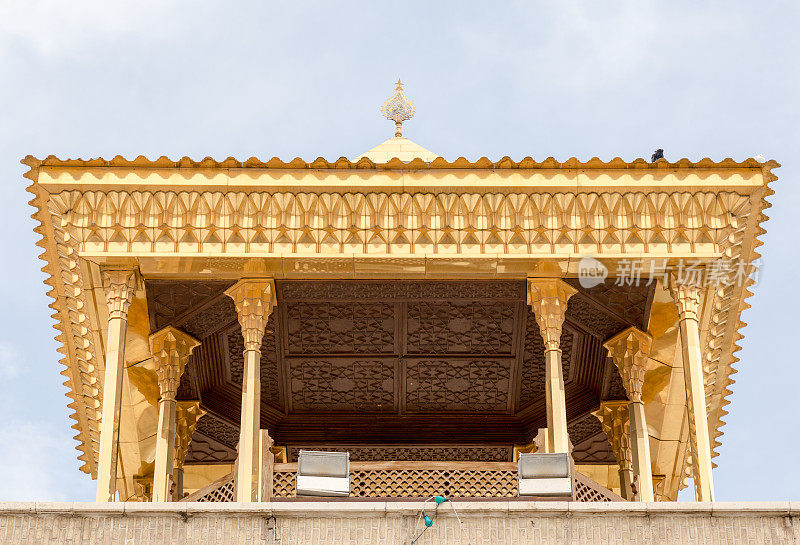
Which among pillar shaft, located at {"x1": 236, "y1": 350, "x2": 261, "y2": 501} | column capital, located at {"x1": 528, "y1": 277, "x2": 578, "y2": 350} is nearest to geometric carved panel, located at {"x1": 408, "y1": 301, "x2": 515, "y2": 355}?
column capital, located at {"x1": 528, "y1": 277, "x2": 578, "y2": 350}

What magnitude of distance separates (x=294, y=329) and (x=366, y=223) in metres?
2.29

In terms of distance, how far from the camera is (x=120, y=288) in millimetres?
14891

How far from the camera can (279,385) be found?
17.8 metres

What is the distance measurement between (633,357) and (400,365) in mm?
2676

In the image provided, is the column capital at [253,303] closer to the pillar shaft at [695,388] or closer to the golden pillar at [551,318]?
the golden pillar at [551,318]

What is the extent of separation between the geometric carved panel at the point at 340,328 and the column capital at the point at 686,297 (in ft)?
9.92

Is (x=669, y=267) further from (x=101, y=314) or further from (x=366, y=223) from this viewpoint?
(x=101, y=314)

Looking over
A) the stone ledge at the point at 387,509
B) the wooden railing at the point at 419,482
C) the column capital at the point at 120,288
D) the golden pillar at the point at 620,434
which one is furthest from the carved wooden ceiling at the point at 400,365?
the stone ledge at the point at 387,509

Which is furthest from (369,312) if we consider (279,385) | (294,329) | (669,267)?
(669,267)

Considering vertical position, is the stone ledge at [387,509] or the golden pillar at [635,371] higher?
the golden pillar at [635,371]

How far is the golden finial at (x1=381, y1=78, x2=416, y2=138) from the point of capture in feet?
59.8

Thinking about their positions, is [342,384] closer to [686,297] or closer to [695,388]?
[686,297]

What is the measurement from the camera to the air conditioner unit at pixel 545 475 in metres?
13.0

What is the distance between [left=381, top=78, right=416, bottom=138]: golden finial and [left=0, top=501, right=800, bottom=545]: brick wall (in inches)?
275
